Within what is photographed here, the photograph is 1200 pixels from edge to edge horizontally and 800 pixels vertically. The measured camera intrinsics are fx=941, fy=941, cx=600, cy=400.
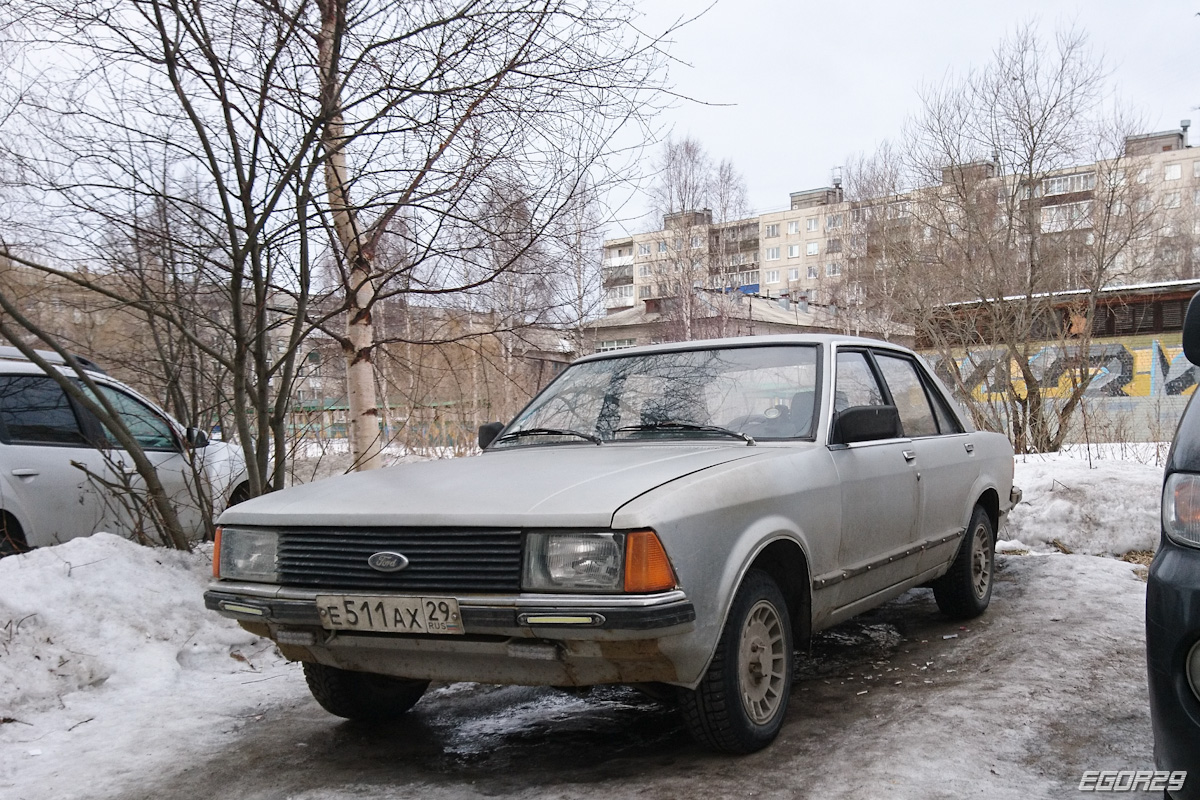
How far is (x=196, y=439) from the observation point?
658cm

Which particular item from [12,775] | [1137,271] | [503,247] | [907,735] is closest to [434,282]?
[503,247]

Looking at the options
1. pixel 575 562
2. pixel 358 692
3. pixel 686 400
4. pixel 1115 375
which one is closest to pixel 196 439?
pixel 358 692

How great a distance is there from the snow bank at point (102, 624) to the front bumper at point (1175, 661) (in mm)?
4170

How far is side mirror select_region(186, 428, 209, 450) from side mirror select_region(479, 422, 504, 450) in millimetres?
2767

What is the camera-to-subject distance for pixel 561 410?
444 centimetres

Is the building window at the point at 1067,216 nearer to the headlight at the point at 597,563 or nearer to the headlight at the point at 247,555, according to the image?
the headlight at the point at 597,563

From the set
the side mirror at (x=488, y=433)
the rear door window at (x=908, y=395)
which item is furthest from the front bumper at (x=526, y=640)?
the rear door window at (x=908, y=395)

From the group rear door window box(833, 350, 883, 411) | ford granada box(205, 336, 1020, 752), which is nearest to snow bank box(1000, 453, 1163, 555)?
ford granada box(205, 336, 1020, 752)

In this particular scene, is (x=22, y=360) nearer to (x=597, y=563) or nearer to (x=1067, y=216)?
(x=597, y=563)

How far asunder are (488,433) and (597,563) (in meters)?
1.99

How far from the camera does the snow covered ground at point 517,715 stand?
312 centimetres

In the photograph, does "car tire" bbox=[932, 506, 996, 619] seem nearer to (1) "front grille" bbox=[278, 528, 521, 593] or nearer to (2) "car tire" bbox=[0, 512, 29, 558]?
(1) "front grille" bbox=[278, 528, 521, 593]

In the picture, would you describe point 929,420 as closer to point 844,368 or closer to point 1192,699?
point 844,368

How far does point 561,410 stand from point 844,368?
1348 mm
